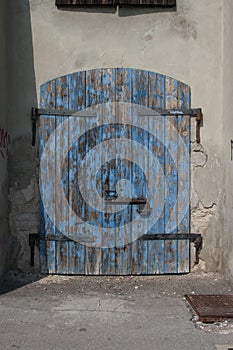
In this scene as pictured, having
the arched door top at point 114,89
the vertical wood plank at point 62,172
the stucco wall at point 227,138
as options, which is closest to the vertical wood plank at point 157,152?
the arched door top at point 114,89

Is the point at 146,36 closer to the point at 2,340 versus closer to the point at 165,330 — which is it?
the point at 165,330

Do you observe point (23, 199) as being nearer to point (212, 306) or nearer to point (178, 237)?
point (178, 237)

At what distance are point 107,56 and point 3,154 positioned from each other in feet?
5.48

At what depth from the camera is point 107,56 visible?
5.49m

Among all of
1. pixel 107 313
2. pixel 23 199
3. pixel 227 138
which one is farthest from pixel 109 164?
pixel 107 313

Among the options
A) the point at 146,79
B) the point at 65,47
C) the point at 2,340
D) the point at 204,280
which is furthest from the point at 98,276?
the point at 65,47

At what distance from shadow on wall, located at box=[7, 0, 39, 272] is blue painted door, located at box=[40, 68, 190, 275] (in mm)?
150

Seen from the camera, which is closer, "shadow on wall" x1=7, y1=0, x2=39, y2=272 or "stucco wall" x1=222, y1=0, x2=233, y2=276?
"stucco wall" x1=222, y1=0, x2=233, y2=276

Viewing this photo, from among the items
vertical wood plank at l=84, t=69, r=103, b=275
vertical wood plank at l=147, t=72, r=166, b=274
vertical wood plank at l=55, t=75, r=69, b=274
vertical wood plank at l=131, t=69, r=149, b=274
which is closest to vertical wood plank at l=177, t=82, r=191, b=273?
vertical wood plank at l=147, t=72, r=166, b=274

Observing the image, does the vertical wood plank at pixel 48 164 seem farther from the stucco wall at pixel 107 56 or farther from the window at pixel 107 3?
the window at pixel 107 3

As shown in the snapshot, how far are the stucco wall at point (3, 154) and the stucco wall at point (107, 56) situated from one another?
0.41 ft

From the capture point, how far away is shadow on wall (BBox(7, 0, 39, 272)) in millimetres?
5480

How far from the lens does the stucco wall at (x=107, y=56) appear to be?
548 cm

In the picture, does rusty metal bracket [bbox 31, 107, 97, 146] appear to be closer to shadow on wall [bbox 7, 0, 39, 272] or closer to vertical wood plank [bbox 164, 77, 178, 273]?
shadow on wall [bbox 7, 0, 39, 272]
